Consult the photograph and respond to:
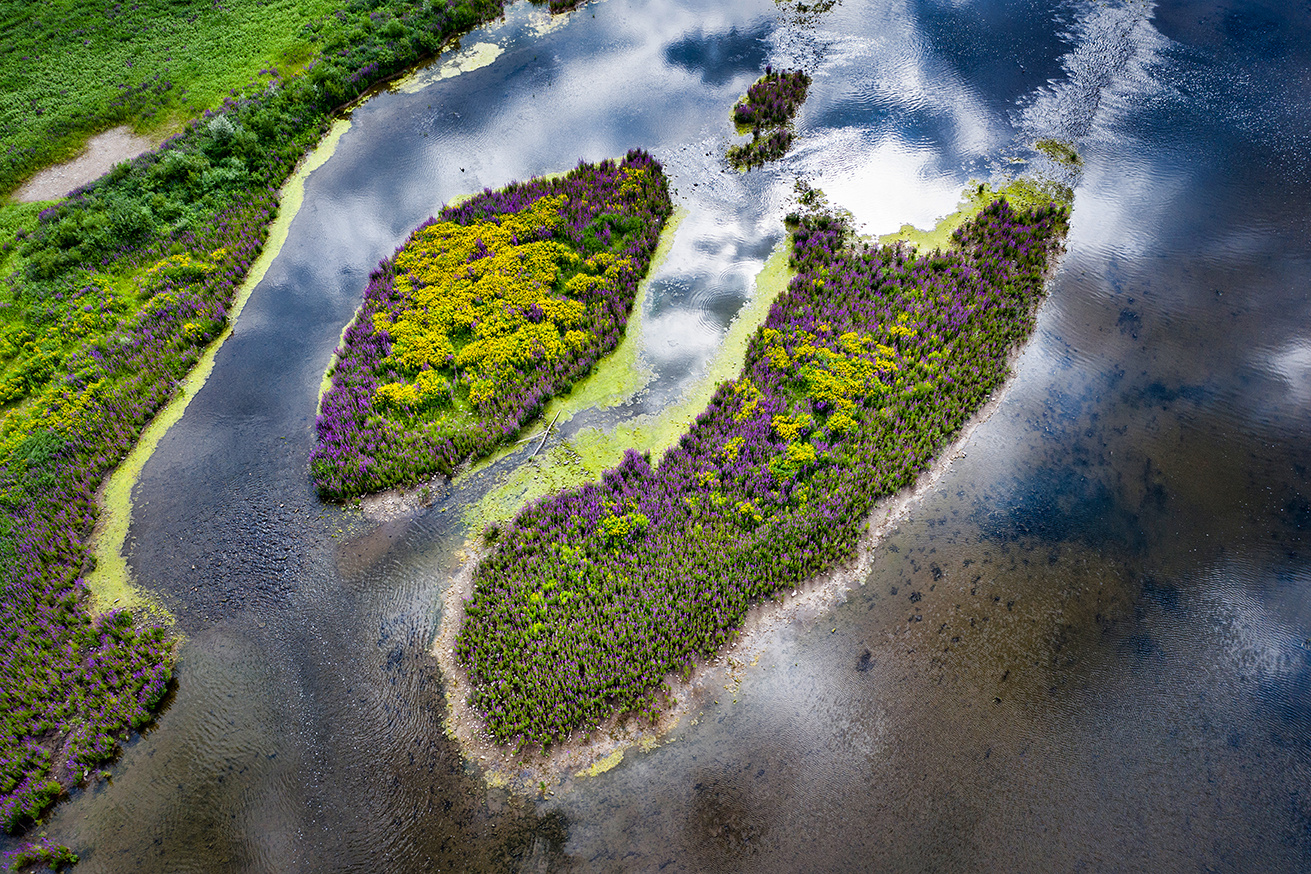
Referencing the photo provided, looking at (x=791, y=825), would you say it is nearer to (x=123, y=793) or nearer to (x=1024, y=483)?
(x=1024, y=483)

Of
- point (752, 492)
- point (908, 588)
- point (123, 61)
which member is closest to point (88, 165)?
point (123, 61)

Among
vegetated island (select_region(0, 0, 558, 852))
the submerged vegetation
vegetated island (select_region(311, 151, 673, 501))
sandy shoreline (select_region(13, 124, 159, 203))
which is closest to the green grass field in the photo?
vegetated island (select_region(0, 0, 558, 852))

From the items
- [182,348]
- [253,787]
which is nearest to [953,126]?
[182,348]

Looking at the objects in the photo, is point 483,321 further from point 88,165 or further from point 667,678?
point 88,165

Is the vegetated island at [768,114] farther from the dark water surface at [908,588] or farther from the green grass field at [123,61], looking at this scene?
the green grass field at [123,61]

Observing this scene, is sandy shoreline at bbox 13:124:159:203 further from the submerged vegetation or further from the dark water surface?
the submerged vegetation
